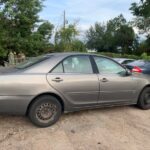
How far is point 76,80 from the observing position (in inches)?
224

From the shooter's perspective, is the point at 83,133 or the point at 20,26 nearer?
the point at 83,133

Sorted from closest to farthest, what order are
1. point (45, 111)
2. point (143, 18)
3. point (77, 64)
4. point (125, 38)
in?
point (45, 111), point (77, 64), point (143, 18), point (125, 38)

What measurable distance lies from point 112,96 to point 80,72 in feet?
3.16

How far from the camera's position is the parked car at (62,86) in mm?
5121

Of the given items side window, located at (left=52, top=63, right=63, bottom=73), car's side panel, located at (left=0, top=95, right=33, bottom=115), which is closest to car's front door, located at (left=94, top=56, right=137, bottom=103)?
side window, located at (left=52, top=63, right=63, bottom=73)

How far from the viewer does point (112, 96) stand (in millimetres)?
6223

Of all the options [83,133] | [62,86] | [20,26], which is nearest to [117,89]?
[62,86]

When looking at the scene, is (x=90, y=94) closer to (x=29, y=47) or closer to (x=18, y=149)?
(x=18, y=149)

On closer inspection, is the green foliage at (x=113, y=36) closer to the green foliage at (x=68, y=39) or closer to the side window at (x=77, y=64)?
the green foliage at (x=68, y=39)

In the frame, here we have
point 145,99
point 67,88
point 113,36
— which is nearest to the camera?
point 67,88

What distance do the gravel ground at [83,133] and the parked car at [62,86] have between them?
0.89ft

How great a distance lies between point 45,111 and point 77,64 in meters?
1.22

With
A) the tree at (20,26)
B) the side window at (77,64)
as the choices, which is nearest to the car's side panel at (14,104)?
the side window at (77,64)

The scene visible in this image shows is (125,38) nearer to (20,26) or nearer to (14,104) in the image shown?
(20,26)
